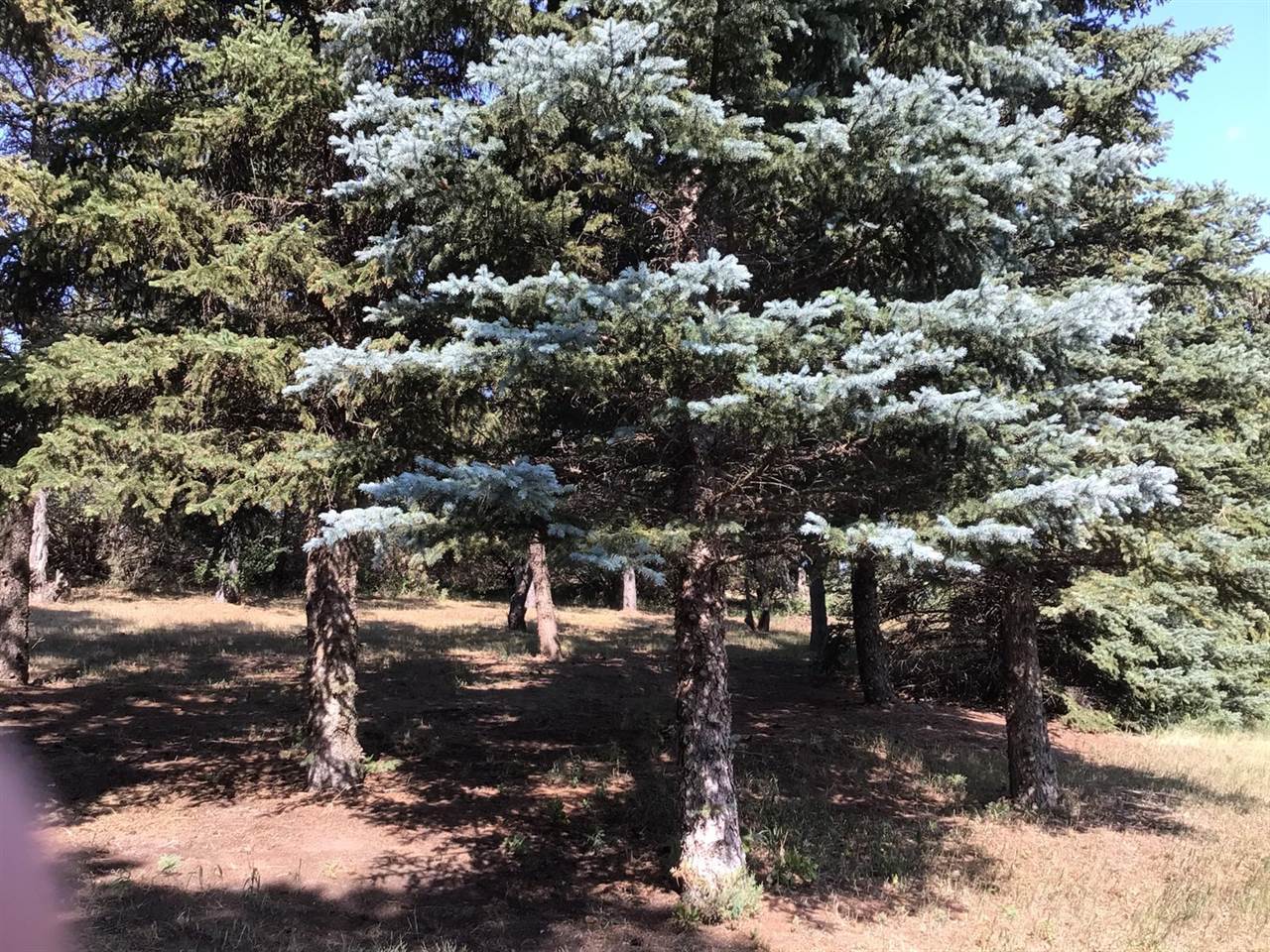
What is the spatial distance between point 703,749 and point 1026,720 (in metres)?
4.01

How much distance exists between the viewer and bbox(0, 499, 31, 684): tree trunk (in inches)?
454

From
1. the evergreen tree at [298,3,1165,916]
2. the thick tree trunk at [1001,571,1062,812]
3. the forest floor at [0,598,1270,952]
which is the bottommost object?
the forest floor at [0,598,1270,952]

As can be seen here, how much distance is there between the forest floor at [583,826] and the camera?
5.09 m

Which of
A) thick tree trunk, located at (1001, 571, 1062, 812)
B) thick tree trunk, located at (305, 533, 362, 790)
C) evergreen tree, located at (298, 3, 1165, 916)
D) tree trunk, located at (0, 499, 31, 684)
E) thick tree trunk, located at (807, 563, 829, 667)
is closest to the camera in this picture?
evergreen tree, located at (298, 3, 1165, 916)

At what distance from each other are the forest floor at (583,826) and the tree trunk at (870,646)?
0.33 metres

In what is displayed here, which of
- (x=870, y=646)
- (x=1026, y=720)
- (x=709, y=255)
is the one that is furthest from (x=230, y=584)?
(x=709, y=255)

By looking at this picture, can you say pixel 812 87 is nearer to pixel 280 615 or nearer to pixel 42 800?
pixel 42 800

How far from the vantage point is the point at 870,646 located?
1245cm

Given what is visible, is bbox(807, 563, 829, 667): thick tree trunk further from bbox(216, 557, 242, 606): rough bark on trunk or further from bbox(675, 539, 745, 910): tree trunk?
bbox(216, 557, 242, 606): rough bark on trunk

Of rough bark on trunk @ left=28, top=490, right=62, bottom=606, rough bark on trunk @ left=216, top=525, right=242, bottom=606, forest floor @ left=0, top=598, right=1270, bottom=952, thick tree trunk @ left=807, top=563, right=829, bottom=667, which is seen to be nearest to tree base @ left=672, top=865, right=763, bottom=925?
forest floor @ left=0, top=598, right=1270, bottom=952

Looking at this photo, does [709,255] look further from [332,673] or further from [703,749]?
[332,673]

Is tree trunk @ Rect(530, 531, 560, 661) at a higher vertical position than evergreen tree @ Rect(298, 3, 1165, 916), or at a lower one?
lower

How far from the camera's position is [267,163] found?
7754 mm

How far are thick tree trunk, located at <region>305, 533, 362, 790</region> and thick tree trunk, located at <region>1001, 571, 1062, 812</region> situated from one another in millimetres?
6507
